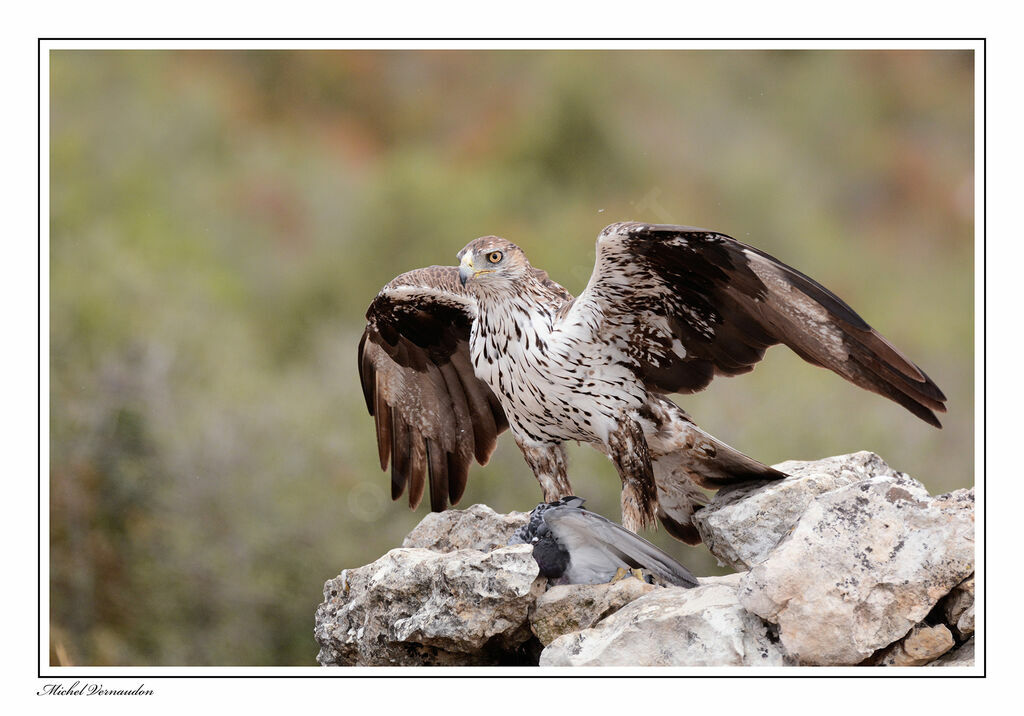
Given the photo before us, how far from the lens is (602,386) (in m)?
3.63

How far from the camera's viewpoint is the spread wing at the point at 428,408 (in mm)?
4195

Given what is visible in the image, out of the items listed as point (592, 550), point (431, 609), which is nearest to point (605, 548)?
point (592, 550)

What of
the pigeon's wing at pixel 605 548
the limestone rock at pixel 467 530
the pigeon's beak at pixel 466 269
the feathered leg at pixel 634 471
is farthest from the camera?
the limestone rock at pixel 467 530

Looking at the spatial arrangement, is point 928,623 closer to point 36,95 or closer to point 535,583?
point 535,583

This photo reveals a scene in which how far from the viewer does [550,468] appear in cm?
383

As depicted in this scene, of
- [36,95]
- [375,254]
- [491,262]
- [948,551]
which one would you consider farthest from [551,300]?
[375,254]

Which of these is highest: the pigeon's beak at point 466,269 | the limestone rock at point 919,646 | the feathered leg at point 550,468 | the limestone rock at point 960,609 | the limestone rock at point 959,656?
the pigeon's beak at point 466,269

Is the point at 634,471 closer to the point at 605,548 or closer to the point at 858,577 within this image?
the point at 605,548

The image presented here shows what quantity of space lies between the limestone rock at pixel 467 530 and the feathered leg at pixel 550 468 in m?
0.13

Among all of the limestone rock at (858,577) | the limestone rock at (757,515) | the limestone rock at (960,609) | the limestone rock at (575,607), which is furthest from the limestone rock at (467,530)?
the limestone rock at (960,609)

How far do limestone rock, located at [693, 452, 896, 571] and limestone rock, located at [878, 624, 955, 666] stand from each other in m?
0.56

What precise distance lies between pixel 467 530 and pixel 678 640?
109cm

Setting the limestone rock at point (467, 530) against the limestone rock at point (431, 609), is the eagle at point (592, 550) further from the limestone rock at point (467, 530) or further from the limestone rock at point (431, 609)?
the limestone rock at point (467, 530)

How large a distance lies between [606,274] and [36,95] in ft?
8.33
